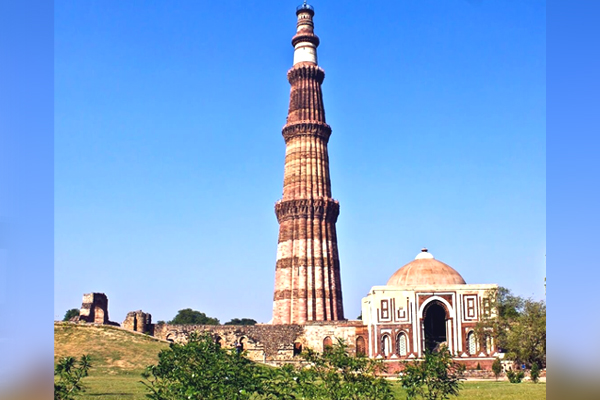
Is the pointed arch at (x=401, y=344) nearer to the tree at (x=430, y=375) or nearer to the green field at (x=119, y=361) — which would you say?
the green field at (x=119, y=361)

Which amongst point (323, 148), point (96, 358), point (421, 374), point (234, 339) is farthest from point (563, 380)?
point (323, 148)

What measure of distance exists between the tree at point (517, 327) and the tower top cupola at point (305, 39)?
18.6 meters

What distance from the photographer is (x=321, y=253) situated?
39.3 meters

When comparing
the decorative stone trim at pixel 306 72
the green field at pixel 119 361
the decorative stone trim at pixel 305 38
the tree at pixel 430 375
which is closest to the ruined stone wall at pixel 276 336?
the green field at pixel 119 361

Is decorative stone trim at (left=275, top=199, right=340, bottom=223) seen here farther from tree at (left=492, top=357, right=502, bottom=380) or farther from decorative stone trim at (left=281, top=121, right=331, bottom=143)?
tree at (left=492, top=357, right=502, bottom=380)

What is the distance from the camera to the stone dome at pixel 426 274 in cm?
3619

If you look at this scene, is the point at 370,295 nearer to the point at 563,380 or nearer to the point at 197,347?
the point at 197,347

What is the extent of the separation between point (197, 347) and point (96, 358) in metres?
19.6

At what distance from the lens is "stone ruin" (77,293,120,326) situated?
37.5 m

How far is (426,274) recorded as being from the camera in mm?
36406

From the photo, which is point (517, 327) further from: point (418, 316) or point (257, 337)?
point (257, 337)

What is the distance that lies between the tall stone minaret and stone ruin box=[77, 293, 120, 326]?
9913 mm

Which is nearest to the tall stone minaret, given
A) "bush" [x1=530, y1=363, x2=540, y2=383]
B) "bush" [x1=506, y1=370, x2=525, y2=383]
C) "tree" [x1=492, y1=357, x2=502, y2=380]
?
"tree" [x1=492, y1=357, x2=502, y2=380]

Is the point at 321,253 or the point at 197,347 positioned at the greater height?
the point at 321,253
